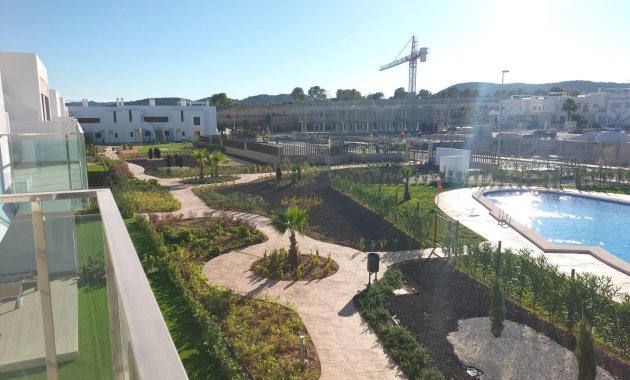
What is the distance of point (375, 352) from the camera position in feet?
26.1

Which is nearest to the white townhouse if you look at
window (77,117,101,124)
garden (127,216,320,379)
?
garden (127,216,320,379)

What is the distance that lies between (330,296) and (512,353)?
3.82 metres

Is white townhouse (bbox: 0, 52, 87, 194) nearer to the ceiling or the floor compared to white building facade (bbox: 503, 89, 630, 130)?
nearer to the floor

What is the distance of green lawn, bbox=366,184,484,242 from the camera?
15.1 metres

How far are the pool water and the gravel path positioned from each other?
7.99 metres

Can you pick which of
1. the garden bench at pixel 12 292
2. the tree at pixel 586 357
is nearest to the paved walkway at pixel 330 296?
the tree at pixel 586 357

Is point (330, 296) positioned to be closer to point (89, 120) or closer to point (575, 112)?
point (89, 120)

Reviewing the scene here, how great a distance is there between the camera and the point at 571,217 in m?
19.1

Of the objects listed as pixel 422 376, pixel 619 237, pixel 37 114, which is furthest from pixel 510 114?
pixel 422 376

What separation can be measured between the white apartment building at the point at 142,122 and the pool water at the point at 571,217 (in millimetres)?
44125

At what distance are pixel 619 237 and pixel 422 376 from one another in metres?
13.0

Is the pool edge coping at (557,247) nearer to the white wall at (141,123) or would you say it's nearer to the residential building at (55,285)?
the residential building at (55,285)

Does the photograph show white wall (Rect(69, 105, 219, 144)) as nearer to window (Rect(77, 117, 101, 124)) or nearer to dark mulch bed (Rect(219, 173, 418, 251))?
window (Rect(77, 117, 101, 124))

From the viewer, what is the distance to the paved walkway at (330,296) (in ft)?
24.9
